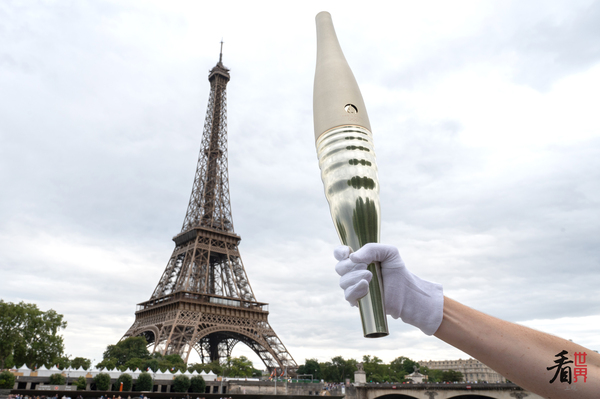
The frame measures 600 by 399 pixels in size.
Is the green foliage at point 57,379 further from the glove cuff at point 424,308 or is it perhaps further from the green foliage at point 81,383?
the glove cuff at point 424,308

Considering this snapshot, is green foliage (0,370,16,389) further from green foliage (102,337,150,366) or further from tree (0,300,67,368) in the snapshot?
green foliage (102,337,150,366)

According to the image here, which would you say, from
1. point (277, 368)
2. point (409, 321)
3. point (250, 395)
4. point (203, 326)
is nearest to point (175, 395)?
point (250, 395)

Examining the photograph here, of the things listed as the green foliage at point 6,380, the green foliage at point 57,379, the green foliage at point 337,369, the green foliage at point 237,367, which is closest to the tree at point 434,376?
the green foliage at point 337,369

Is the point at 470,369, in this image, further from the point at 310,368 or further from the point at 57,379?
the point at 57,379

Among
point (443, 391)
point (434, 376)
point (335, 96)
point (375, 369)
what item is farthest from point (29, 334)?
point (434, 376)

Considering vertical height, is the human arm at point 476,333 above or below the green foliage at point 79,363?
above

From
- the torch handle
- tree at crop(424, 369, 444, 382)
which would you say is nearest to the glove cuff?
the torch handle
